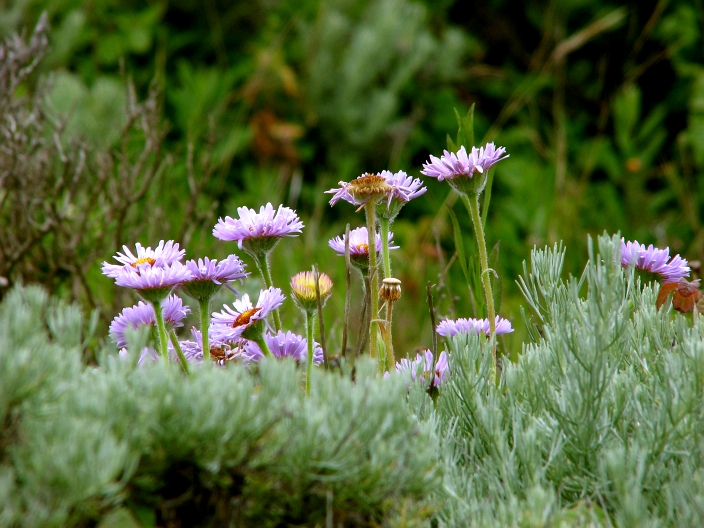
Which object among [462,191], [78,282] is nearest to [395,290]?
[462,191]

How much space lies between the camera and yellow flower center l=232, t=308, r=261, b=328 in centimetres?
118

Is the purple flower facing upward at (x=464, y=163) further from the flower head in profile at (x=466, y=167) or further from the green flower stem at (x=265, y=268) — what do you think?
the green flower stem at (x=265, y=268)

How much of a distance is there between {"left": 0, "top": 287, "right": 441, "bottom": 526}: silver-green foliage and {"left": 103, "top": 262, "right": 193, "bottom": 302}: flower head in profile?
0.16 metres

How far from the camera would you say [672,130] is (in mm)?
4641

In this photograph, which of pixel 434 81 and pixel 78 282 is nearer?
pixel 78 282

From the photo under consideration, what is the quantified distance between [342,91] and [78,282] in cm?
236

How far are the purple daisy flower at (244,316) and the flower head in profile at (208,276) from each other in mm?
60

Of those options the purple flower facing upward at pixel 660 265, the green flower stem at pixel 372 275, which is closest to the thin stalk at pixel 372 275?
the green flower stem at pixel 372 275

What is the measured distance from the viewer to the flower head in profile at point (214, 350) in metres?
1.28

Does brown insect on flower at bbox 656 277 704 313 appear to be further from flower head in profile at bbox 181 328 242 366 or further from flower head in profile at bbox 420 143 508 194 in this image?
flower head in profile at bbox 181 328 242 366

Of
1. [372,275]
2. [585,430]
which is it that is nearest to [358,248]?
[372,275]

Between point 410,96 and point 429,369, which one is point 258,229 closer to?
point 429,369

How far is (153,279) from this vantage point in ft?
3.51

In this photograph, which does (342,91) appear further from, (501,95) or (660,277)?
(660,277)
